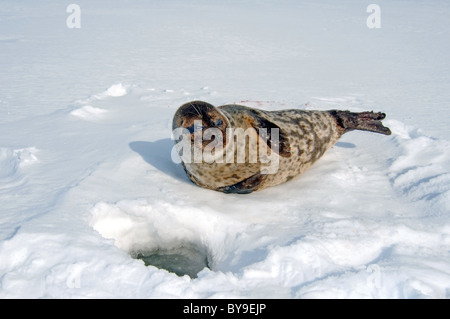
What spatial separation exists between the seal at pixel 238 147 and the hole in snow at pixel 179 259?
0.59m

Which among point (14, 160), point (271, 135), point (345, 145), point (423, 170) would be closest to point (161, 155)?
A: point (271, 135)

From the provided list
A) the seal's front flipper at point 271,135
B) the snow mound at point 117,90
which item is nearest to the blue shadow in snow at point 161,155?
the seal's front flipper at point 271,135

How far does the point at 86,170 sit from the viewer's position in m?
3.10

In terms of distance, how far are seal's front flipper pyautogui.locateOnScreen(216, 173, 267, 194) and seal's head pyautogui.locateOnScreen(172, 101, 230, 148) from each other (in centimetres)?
33

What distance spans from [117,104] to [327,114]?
2.49 meters

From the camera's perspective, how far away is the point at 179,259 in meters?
2.47

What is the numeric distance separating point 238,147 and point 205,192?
0.40 meters

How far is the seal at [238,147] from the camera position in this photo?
2768mm

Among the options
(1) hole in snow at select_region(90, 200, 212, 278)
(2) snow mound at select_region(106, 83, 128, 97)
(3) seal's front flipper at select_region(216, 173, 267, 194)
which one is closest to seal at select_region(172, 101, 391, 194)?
(3) seal's front flipper at select_region(216, 173, 267, 194)

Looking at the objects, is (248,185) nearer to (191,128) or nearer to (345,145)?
(191,128)

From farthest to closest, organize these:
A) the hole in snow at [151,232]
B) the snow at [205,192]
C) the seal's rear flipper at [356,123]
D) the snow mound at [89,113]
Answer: the snow mound at [89,113] → the seal's rear flipper at [356,123] → the hole in snow at [151,232] → the snow at [205,192]

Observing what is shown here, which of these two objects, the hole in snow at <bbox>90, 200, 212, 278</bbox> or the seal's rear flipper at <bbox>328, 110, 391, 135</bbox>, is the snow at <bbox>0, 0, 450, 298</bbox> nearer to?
the hole in snow at <bbox>90, 200, 212, 278</bbox>

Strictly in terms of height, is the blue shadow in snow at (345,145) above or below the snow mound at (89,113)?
below

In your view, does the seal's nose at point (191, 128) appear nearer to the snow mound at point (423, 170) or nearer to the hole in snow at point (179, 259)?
the hole in snow at point (179, 259)
